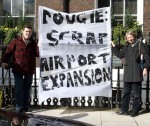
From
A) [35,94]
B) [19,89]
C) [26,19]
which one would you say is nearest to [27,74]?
[19,89]

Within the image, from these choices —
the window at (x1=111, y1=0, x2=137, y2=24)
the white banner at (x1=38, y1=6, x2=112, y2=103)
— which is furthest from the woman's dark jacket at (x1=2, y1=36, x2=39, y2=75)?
the window at (x1=111, y1=0, x2=137, y2=24)

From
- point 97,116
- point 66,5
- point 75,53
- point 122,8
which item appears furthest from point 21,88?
point 122,8

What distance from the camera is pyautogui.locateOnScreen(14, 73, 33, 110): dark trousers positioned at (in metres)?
7.72

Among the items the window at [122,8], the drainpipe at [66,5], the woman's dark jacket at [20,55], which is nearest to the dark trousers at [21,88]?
the woman's dark jacket at [20,55]

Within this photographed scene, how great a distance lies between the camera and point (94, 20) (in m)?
8.31

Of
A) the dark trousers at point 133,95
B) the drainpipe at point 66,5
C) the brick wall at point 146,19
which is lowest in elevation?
the dark trousers at point 133,95

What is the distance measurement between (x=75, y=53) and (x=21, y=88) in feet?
4.34

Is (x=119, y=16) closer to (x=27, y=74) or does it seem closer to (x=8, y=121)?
(x=27, y=74)

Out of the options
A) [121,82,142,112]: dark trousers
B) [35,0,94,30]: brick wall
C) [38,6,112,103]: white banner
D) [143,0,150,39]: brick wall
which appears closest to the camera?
[121,82,142,112]: dark trousers

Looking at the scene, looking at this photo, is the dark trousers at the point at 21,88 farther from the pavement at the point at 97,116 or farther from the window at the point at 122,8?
the window at the point at 122,8

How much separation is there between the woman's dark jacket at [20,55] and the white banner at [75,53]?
23.0 inches

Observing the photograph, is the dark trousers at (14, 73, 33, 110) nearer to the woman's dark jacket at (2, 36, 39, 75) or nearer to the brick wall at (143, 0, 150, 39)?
the woman's dark jacket at (2, 36, 39, 75)

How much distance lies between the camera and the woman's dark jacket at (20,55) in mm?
7590

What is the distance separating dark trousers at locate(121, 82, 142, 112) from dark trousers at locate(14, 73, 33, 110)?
5.97 feet
